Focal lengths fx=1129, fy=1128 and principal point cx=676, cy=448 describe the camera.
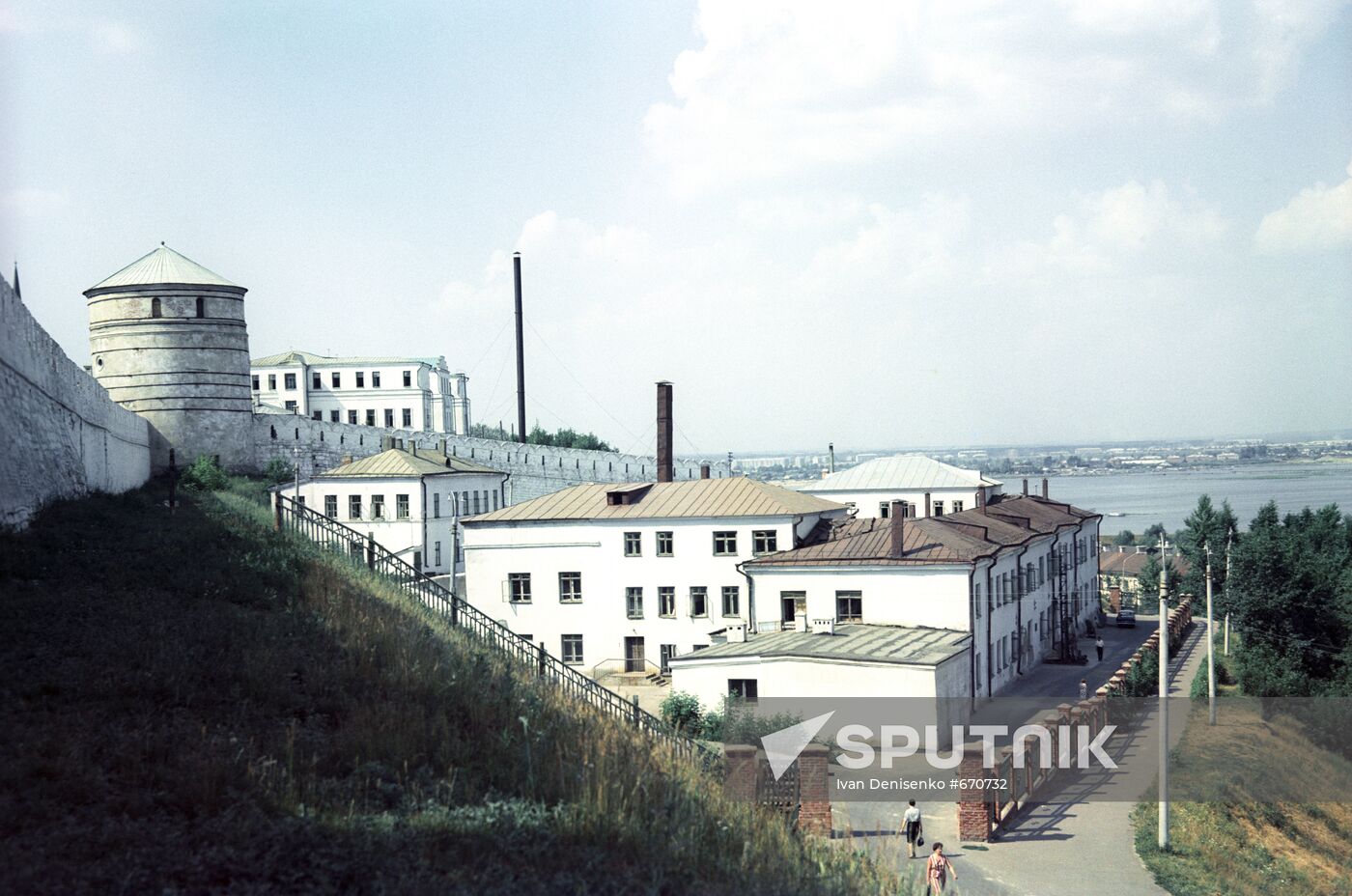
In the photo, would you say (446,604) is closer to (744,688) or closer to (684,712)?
(684,712)

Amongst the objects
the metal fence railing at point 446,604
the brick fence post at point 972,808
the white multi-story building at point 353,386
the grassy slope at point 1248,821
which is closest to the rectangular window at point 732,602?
the grassy slope at point 1248,821

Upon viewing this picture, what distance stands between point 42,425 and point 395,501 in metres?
26.0

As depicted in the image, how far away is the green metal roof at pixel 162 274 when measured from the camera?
40.0m

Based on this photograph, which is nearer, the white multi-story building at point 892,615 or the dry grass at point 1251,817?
the dry grass at point 1251,817

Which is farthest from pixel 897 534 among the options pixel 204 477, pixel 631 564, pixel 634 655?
pixel 204 477

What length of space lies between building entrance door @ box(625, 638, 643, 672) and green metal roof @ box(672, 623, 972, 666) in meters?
7.30

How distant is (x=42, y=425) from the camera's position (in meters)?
17.6

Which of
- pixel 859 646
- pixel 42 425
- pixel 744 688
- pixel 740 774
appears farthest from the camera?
pixel 859 646

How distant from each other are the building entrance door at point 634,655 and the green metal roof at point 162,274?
19.9 meters

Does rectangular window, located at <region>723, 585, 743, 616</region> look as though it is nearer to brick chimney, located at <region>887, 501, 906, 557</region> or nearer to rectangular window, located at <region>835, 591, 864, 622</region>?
rectangular window, located at <region>835, 591, 864, 622</region>

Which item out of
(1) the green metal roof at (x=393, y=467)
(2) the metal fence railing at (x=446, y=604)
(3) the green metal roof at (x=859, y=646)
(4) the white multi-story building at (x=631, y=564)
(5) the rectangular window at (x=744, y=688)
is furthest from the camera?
(1) the green metal roof at (x=393, y=467)

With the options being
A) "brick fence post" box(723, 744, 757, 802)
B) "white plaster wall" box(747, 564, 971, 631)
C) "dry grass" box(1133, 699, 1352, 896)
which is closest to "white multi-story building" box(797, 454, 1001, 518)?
"dry grass" box(1133, 699, 1352, 896)

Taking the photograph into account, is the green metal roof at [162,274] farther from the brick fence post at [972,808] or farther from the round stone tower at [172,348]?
the brick fence post at [972,808]

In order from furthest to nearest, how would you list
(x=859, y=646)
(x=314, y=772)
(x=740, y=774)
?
1. (x=859, y=646)
2. (x=740, y=774)
3. (x=314, y=772)
